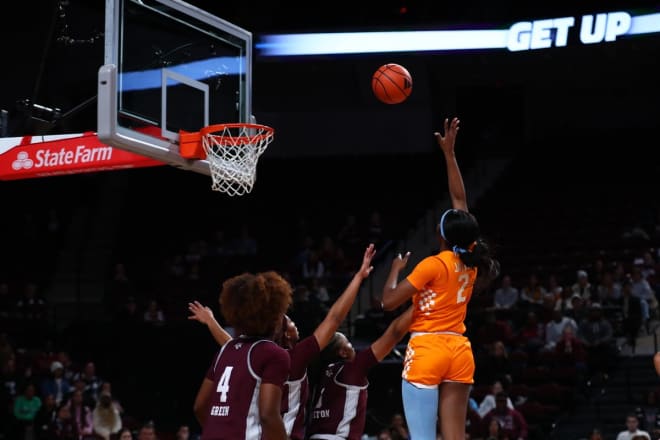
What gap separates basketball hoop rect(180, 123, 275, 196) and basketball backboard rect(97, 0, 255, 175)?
0.18 m

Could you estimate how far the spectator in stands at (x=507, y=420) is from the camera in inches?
529

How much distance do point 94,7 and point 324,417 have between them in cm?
1155

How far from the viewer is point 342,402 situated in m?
6.01

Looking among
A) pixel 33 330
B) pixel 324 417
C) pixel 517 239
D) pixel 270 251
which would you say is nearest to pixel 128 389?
pixel 33 330

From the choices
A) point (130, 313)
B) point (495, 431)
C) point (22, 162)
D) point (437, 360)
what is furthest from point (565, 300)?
point (437, 360)

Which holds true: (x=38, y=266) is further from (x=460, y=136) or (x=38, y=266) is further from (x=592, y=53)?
(x=592, y=53)

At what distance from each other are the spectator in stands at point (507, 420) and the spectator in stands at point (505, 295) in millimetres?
3668

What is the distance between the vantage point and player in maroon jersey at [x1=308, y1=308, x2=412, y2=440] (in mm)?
5980

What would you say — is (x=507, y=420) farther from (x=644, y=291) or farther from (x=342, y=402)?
(x=342, y=402)

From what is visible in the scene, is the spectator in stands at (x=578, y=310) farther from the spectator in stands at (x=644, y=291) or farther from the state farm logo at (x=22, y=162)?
the state farm logo at (x=22, y=162)

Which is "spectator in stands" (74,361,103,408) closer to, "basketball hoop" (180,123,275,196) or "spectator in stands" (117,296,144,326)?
"spectator in stands" (117,296,144,326)

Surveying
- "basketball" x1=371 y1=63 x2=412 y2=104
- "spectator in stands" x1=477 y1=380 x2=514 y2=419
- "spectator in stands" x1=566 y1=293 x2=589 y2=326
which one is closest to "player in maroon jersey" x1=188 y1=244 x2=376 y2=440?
"basketball" x1=371 y1=63 x2=412 y2=104

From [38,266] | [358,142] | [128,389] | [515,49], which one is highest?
[515,49]

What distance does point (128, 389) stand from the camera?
A: 16500 mm
